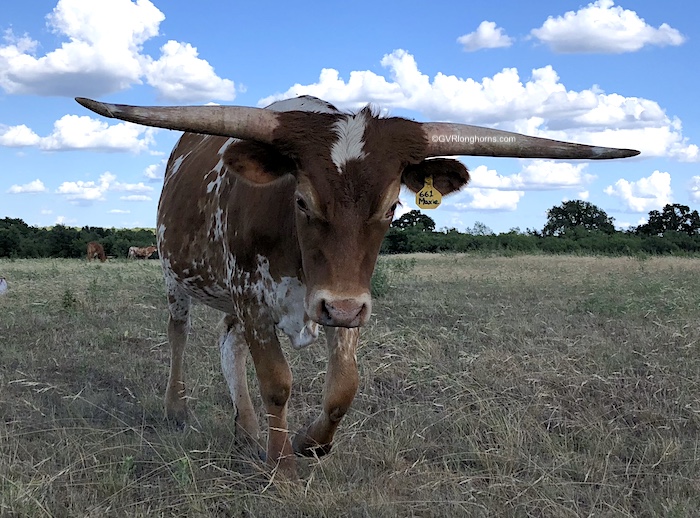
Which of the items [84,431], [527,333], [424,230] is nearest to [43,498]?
[84,431]

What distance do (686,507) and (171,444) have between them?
2.71m

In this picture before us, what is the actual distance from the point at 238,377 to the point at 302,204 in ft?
6.11

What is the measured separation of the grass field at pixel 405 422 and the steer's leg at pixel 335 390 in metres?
0.14

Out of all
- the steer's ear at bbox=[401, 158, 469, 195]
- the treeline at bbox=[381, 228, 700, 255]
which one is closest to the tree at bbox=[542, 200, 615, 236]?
the treeline at bbox=[381, 228, 700, 255]

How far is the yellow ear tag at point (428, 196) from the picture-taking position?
158 inches

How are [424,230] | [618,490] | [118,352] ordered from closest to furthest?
[618,490] → [118,352] → [424,230]

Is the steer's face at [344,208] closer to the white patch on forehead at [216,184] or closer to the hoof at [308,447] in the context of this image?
the hoof at [308,447]

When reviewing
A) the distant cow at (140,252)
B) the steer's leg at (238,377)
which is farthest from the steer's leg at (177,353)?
the distant cow at (140,252)

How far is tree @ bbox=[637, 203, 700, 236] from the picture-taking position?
1480 inches

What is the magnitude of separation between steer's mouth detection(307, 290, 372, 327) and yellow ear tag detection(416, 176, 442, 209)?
0.92 meters

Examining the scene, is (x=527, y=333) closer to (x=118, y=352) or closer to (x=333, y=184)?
(x=118, y=352)

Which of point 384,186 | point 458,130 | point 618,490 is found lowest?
point 618,490

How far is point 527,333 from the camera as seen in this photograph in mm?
7793

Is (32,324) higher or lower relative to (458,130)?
lower
